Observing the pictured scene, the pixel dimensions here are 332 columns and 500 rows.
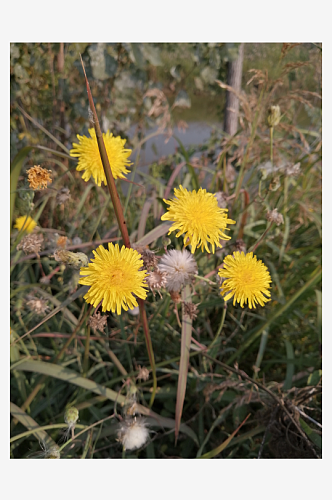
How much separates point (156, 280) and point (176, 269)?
0.26 ft

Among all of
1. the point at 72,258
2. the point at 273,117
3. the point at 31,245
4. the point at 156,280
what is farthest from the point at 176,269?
the point at 273,117

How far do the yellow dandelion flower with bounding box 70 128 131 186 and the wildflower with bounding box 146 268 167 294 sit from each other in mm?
184

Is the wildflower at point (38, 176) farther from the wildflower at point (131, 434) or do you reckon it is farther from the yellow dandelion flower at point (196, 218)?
the wildflower at point (131, 434)

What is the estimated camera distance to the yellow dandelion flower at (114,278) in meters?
0.53

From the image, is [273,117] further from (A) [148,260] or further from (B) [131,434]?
(B) [131,434]

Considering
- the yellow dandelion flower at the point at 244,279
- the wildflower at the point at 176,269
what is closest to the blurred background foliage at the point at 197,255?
the wildflower at the point at 176,269

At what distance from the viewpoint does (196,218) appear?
0.60 metres

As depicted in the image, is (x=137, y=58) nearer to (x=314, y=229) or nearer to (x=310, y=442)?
(x=314, y=229)

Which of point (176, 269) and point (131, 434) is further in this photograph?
point (131, 434)

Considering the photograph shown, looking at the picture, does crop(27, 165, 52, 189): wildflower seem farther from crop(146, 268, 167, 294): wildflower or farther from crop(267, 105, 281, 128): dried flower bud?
crop(267, 105, 281, 128): dried flower bud

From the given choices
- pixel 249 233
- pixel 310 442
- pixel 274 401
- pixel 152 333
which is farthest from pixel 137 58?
pixel 310 442

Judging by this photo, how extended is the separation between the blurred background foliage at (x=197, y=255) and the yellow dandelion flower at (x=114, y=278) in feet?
0.52

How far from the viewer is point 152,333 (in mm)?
1045

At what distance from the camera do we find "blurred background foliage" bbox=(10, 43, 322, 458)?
0.90m
